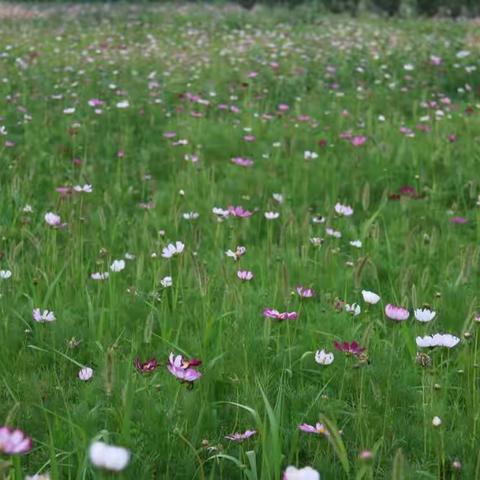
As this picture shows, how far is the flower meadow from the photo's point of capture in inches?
63.1

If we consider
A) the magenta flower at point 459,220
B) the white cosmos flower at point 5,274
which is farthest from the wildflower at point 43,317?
the magenta flower at point 459,220

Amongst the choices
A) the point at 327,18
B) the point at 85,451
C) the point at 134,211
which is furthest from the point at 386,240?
the point at 327,18

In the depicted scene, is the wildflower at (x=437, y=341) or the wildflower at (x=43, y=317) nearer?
the wildflower at (x=437, y=341)

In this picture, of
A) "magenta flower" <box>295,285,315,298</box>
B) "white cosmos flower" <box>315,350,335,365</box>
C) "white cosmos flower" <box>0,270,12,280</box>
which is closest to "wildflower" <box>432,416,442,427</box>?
"white cosmos flower" <box>315,350,335,365</box>

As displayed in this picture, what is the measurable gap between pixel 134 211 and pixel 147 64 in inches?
165

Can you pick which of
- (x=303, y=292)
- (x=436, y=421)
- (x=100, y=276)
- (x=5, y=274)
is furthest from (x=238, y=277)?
(x=436, y=421)

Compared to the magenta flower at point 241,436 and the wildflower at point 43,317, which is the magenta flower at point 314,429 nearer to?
the magenta flower at point 241,436

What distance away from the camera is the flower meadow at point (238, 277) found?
1602 millimetres

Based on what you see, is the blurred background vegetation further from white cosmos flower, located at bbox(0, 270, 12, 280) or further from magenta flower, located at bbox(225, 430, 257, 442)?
magenta flower, located at bbox(225, 430, 257, 442)

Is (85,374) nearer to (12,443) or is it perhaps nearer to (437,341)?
(12,443)

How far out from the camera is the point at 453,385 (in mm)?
1971

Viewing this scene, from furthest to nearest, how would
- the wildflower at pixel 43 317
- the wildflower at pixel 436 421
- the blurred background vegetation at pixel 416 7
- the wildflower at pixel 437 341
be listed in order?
the blurred background vegetation at pixel 416 7
the wildflower at pixel 43 317
the wildflower at pixel 437 341
the wildflower at pixel 436 421

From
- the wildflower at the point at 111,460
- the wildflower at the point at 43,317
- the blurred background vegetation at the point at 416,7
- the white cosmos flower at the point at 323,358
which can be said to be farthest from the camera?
the blurred background vegetation at the point at 416,7

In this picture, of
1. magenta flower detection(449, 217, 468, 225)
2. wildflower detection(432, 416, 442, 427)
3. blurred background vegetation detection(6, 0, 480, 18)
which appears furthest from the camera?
blurred background vegetation detection(6, 0, 480, 18)
